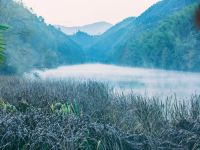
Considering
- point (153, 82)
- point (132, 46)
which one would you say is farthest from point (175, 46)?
point (132, 46)

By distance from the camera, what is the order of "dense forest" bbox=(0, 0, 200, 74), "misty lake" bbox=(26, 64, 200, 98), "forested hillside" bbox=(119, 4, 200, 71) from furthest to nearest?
"forested hillside" bbox=(119, 4, 200, 71) → "dense forest" bbox=(0, 0, 200, 74) → "misty lake" bbox=(26, 64, 200, 98)

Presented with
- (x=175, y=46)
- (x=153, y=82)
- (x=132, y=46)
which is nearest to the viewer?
(x=153, y=82)

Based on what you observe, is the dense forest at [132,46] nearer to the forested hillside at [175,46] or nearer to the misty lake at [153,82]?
the forested hillside at [175,46]

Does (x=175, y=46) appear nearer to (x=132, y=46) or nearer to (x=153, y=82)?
(x=153, y=82)

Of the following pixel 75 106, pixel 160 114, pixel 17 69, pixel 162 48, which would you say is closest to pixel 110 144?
pixel 160 114

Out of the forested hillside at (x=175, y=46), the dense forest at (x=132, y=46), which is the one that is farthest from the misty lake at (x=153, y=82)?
the forested hillside at (x=175, y=46)

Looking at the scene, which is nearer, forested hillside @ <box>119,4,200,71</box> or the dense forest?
the dense forest

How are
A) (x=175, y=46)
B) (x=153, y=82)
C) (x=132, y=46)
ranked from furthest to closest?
1. (x=132, y=46)
2. (x=175, y=46)
3. (x=153, y=82)

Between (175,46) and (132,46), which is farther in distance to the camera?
(132,46)

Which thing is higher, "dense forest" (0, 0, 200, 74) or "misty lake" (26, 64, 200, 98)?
"dense forest" (0, 0, 200, 74)

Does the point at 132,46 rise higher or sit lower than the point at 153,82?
higher

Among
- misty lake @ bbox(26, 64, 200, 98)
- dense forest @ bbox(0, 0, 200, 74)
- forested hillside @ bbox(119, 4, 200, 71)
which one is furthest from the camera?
forested hillside @ bbox(119, 4, 200, 71)

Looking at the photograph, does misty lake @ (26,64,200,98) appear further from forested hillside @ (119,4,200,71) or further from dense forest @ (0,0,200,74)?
forested hillside @ (119,4,200,71)

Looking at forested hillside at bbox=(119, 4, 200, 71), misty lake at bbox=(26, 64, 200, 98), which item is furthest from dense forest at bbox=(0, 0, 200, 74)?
misty lake at bbox=(26, 64, 200, 98)
